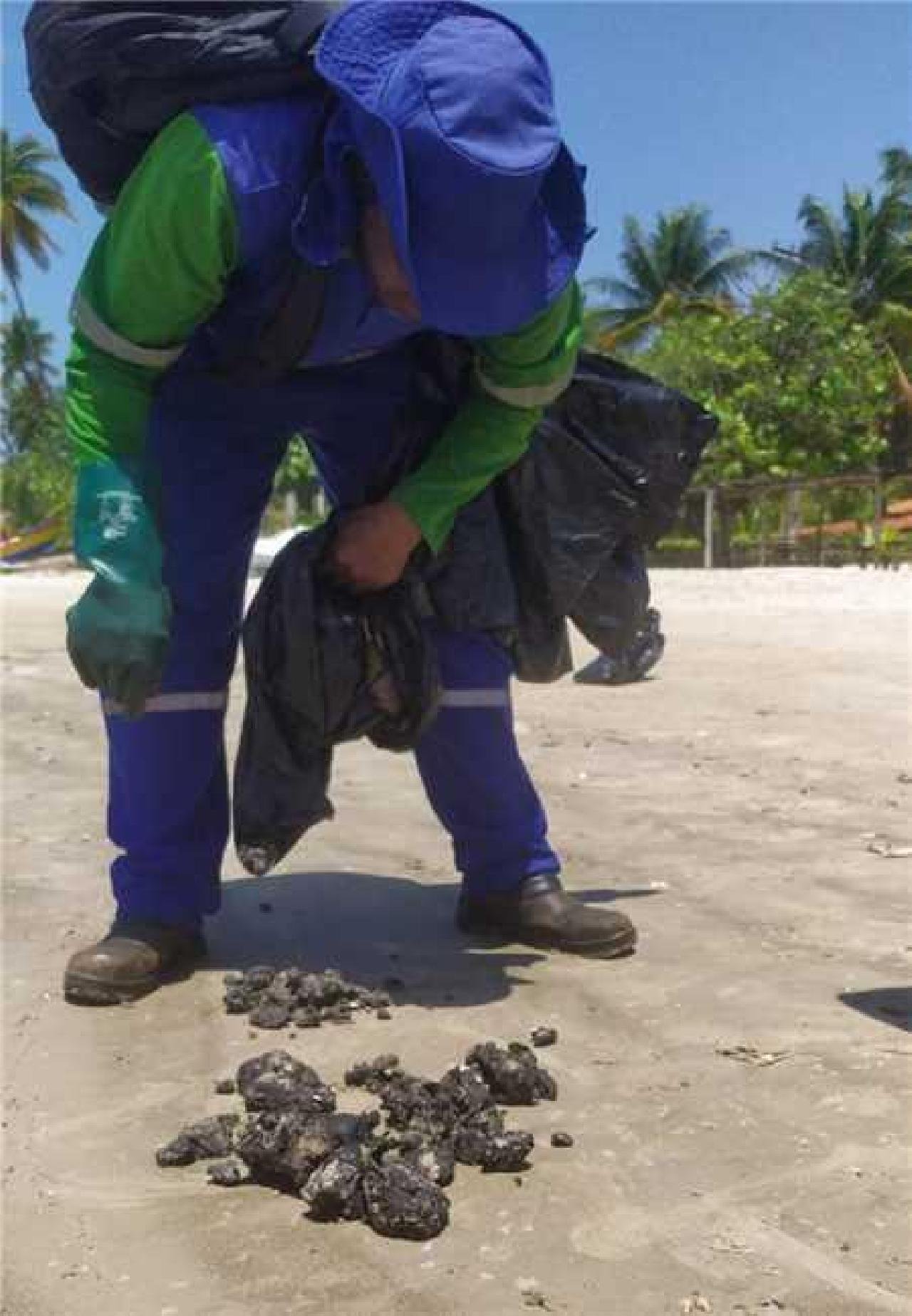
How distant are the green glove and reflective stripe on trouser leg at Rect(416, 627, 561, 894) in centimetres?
58

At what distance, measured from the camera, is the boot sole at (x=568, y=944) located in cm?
246

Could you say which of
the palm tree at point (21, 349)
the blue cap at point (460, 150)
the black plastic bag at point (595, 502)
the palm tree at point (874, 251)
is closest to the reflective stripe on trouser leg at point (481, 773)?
the black plastic bag at point (595, 502)

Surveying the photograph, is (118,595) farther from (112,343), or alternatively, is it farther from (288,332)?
(288,332)

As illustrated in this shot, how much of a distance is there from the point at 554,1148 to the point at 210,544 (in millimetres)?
1232

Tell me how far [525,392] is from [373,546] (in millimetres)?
355

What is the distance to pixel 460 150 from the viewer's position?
6.03 ft

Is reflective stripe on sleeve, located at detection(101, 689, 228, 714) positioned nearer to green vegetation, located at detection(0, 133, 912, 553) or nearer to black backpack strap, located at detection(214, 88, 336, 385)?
black backpack strap, located at detection(214, 88, 336, 385)

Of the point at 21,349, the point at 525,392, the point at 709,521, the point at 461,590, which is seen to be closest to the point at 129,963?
the point at 461,590

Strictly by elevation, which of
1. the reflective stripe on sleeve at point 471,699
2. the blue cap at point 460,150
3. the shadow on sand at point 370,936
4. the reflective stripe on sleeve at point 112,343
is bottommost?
the shadow on sand at point 370,936

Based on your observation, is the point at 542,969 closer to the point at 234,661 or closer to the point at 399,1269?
the point at 234,661

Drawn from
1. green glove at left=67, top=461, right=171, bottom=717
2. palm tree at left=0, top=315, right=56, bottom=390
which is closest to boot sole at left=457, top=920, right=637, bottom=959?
green glove at left=67, top=461, right=171, bottom=717

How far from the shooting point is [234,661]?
2629mm

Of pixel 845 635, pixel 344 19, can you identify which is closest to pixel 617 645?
pixel 344 19

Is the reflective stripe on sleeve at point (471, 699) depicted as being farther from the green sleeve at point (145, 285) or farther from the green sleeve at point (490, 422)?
the green sleeve at point (145, 285)
